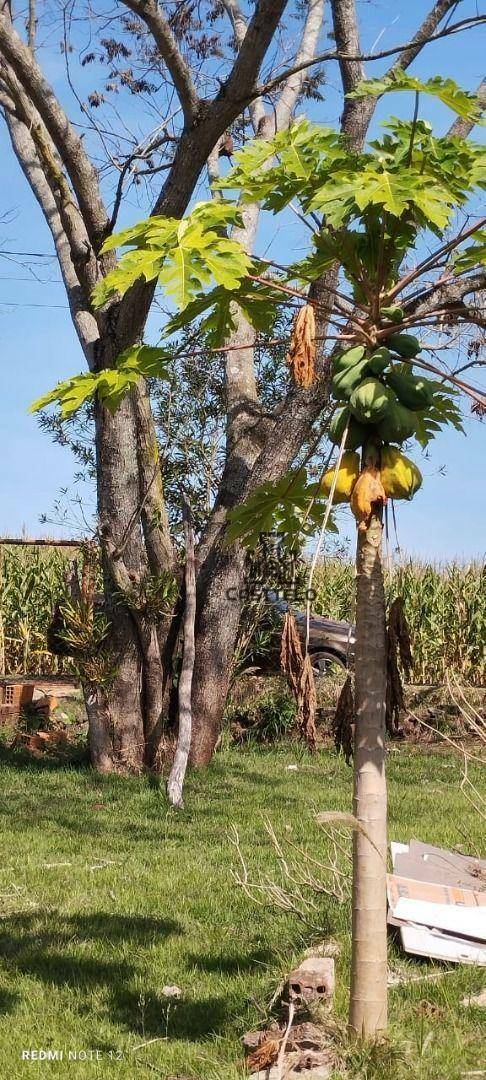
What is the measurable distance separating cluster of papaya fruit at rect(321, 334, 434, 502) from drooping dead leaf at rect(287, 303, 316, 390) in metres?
0.21

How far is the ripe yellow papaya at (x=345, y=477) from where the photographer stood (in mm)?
3070

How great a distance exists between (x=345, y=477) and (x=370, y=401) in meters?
0.26

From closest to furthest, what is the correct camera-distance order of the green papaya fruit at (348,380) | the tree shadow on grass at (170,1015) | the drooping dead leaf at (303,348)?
the drooping dead leaf at (303,348), the green papaya fruit at (348,380), the tree shadow on grass at (170,1015)

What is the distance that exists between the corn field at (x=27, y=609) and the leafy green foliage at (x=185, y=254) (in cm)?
1188

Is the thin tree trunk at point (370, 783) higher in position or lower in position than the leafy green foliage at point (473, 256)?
lower

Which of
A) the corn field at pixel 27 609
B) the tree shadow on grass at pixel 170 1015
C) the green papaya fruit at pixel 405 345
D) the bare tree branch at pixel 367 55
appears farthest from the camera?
the corn field at pixel 27 609

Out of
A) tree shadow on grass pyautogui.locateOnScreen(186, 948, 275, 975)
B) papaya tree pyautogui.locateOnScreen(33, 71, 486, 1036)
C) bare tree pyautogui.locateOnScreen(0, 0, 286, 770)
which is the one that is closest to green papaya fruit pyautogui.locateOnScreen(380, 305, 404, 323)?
papaya tree pyautogui.locateOnScreen(33, 71, 486, 1036)

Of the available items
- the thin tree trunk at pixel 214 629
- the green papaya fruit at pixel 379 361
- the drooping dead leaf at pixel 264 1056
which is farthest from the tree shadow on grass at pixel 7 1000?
the thin tree trunk at pixel 214 629

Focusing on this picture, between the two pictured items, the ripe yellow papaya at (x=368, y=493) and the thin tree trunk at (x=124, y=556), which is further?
the thin tree trunk at (x=124, y=556)

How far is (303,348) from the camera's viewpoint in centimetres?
284

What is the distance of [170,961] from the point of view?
4.64 metres

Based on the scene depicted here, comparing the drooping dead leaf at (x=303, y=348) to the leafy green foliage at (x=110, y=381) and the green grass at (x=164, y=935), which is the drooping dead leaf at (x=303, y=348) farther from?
the green grass at (x=164, y=935)

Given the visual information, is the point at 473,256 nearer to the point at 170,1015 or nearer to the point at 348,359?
the point at 348,359

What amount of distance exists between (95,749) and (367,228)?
7402 millimetres
